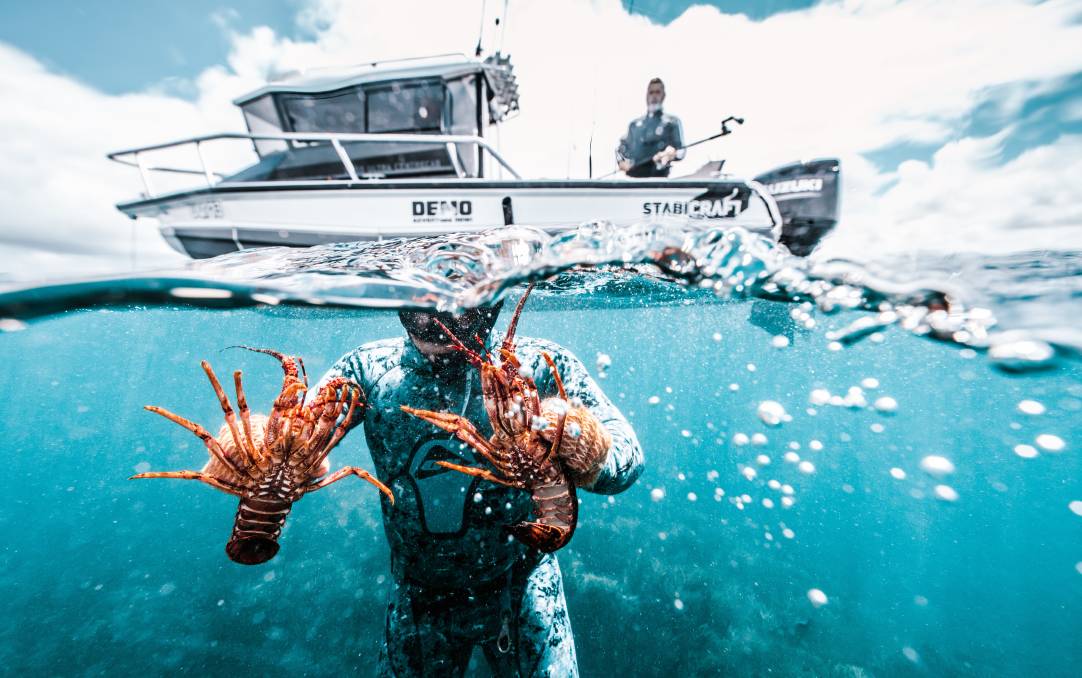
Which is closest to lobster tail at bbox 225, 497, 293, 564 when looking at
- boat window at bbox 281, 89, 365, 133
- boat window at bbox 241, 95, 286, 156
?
boat window at bbox 281, 89, 365, 133

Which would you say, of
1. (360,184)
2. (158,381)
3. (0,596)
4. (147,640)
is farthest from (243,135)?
(158,381)

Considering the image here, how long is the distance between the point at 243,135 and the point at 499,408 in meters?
6.23

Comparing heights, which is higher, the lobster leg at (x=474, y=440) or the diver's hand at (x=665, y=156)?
the diver's hand at (x=665, y=156)

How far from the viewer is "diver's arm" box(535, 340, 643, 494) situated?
2002 mm

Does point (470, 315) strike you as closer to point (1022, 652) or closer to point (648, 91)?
point (648, 91)

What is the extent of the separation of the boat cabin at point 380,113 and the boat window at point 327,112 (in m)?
0.02

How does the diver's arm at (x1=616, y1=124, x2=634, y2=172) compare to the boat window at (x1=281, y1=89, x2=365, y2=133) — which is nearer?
the diver's arm at (x1=616, y1=124, x2=634, y2=172)

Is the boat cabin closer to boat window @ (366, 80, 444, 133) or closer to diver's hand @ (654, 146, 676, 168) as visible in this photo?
boat window @ (366, 80, 444, 133)

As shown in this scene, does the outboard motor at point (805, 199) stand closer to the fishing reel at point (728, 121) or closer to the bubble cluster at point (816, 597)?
the fishing reel at point (728, 121)

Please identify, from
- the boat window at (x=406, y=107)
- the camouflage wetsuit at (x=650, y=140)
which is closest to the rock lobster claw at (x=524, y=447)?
the camouflage wetsuit at (x=650, y=140)

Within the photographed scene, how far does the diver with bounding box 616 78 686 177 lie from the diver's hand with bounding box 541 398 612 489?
21.4 ft

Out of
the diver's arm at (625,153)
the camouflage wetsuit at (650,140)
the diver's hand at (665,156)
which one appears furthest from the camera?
the diver's arm at (625,153)

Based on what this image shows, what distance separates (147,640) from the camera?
5.64 metres

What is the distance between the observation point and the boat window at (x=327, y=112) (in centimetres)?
794
